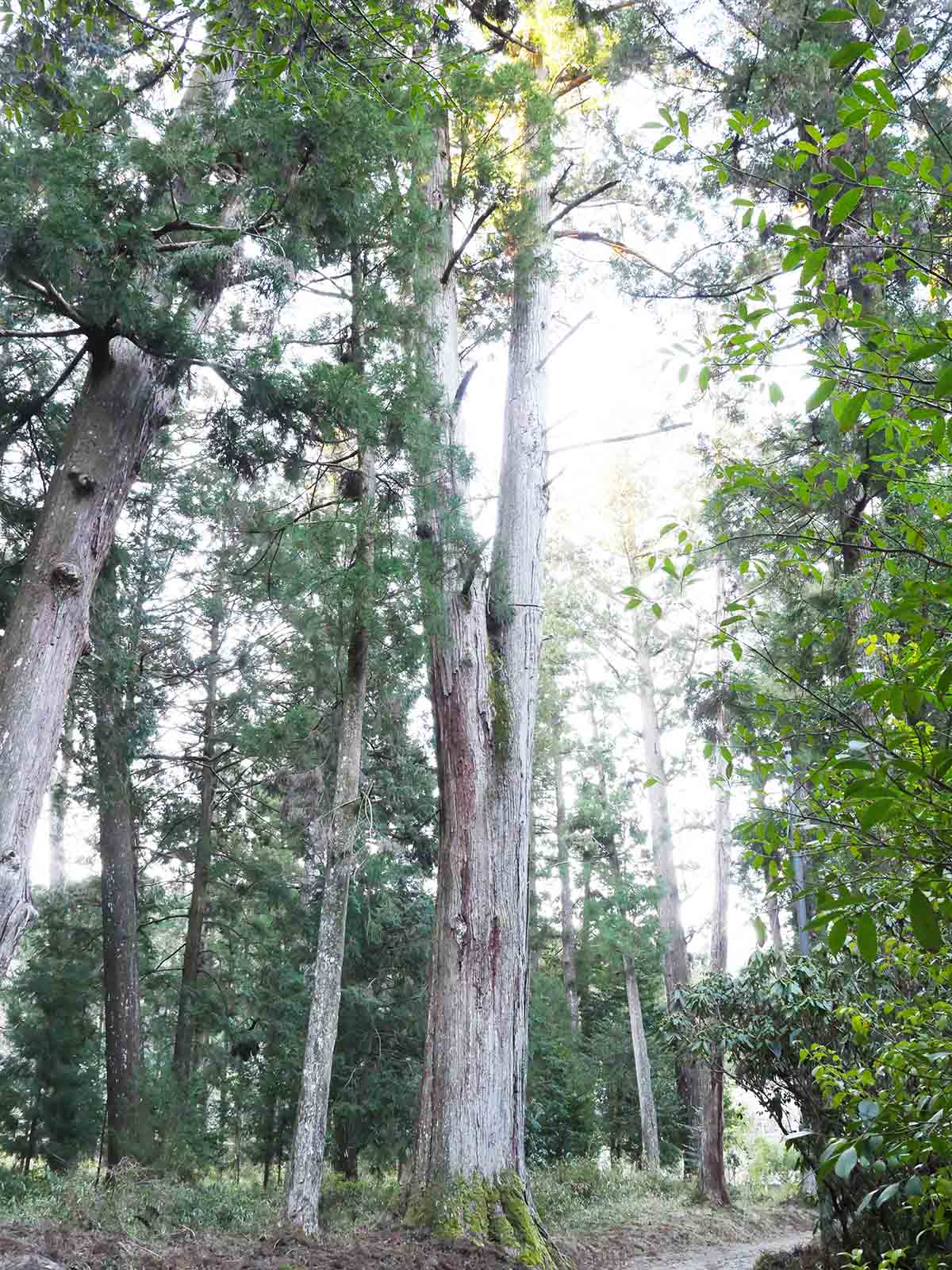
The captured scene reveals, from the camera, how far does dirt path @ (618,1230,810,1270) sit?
7.25m

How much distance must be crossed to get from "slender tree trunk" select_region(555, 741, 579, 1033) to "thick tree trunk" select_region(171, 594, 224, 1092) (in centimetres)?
672

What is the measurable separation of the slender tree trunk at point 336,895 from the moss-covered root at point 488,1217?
1355mm

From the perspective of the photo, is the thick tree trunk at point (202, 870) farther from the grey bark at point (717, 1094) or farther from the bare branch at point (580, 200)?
the bare branch at point (580, 200)

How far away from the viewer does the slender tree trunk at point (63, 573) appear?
4.34m

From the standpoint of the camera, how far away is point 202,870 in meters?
11.8

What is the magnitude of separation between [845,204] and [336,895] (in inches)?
252

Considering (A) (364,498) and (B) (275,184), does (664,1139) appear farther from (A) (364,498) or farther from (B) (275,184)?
(B) (275,184)

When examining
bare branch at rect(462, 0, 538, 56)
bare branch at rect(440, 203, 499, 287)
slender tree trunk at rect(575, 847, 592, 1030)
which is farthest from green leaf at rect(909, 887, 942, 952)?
slender tree trunk at rect(575, 847, 592, 1030)

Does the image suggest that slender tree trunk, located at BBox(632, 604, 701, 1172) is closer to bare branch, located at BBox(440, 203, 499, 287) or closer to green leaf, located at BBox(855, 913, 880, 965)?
bare branch, located at BBox(440, 203, 499, 287)

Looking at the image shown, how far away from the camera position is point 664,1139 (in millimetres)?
15891

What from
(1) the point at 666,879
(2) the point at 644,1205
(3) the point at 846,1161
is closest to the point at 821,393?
(3) the point at 846,1161

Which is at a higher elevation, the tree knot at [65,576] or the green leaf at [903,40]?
the tree knot at [65,576]

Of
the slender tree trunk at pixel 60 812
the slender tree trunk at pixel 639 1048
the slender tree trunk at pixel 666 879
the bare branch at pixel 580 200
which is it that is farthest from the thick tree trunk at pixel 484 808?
the slender tree trunk at pixel 639 1048

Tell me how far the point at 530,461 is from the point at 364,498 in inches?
58.1
